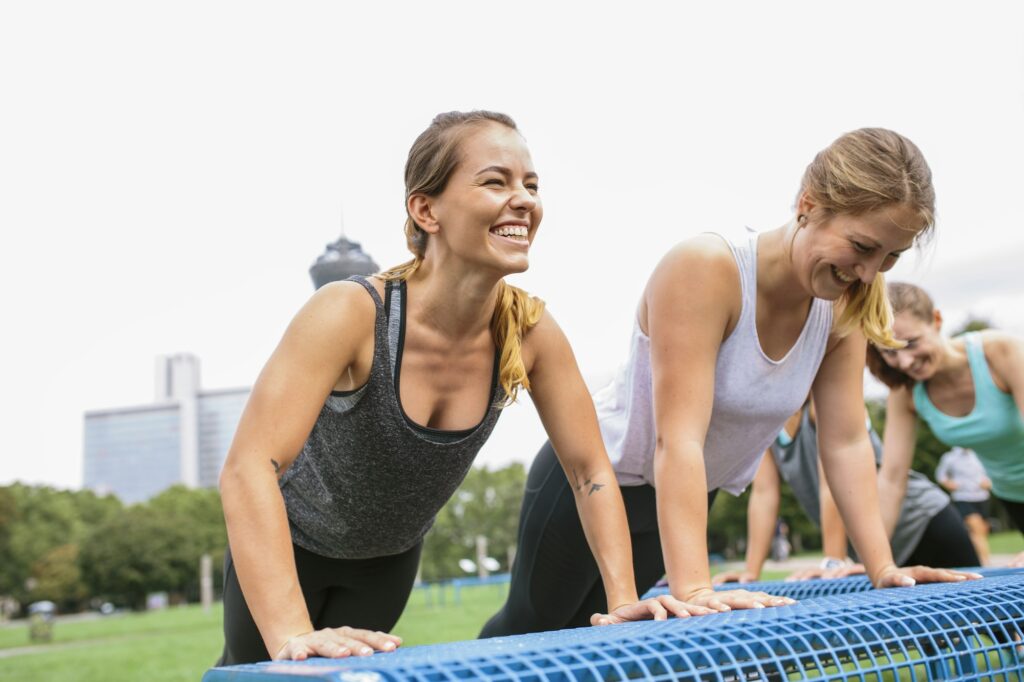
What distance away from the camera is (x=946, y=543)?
520cm

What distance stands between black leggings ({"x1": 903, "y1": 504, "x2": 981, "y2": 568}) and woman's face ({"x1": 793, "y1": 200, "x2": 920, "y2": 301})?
9.43ft

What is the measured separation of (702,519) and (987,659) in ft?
3.06

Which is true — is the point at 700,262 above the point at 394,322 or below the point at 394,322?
above

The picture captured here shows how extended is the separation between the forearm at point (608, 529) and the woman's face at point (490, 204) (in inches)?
29.5

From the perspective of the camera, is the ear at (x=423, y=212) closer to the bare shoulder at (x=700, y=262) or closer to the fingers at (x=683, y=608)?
the bare shoulder at (x=700, y=262)

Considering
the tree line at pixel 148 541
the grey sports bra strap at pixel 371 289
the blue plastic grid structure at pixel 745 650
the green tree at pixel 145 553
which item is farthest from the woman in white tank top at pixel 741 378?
the green tree at pixel 145 553

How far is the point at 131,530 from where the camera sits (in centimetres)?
6425

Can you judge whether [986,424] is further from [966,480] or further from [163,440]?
[163,440]

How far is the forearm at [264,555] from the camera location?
2.11m

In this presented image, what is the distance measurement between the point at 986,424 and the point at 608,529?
2.70 meters

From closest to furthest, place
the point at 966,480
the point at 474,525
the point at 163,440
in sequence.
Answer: the point at 966,480 → the point at 474,525 → the point at 163,440

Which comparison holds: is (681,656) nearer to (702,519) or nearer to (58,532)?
(702,519)

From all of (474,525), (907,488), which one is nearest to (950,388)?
(907,488)

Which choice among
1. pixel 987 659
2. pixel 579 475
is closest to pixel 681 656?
pixel 987 659
